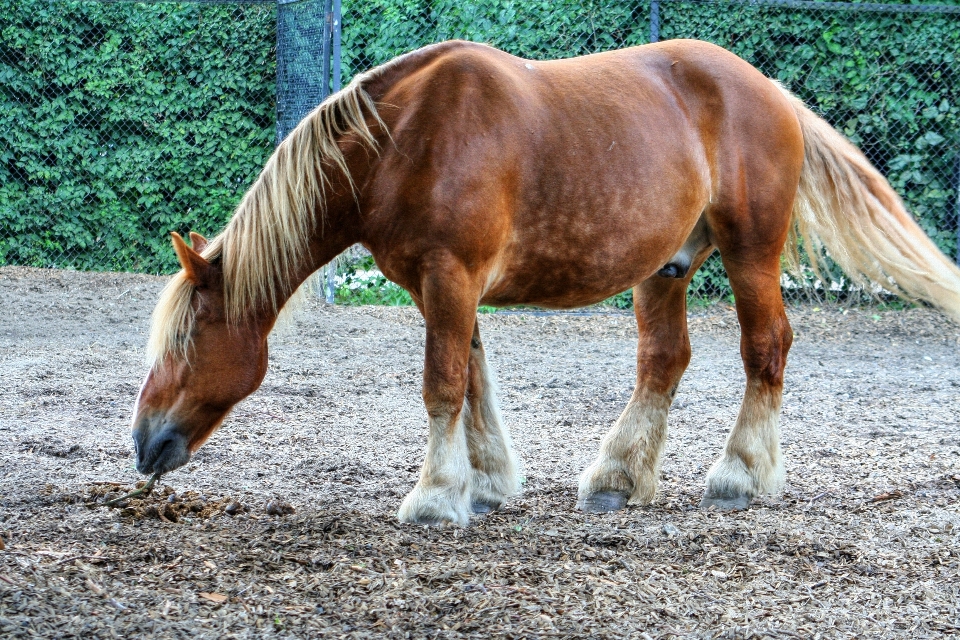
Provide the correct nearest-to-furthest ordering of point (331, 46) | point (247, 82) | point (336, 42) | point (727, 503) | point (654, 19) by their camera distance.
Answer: point (727, 503) < point (336, 42) < point (331, 46) < point (654, 19) < point (247, 82)

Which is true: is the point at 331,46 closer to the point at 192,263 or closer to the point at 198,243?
the point at 198,243

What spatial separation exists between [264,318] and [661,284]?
188cm

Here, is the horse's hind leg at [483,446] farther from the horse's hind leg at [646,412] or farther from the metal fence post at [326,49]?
the metal fence post at [326,49]

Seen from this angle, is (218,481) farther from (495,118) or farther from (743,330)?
(743,330)

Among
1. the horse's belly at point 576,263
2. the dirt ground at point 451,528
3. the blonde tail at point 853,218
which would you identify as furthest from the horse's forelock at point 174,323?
the blonde tail at point 853,218

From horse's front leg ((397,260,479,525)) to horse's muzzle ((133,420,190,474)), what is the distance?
2.86 feet

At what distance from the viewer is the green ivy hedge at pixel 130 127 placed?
31.6ft

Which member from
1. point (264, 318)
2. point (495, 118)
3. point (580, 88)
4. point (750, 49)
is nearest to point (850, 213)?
point (580, 88)

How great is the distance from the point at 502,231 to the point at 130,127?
7738 mm

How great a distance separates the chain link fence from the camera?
938 centimetres

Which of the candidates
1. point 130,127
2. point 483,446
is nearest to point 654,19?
point 130,127

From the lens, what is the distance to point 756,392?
408 cm

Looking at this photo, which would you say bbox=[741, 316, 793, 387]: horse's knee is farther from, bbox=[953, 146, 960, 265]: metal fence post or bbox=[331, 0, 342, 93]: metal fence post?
bbox=[953, 146, 960, 265]: metal fence post

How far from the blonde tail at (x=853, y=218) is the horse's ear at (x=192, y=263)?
2794 mm
